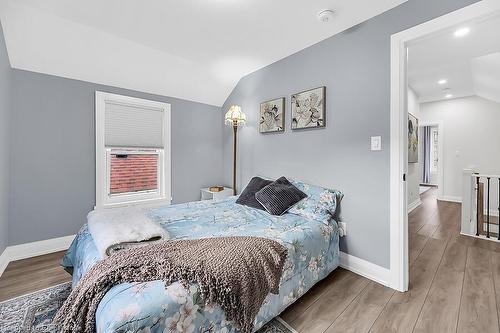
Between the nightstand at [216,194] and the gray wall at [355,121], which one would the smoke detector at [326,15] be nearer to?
the gray wall at [355,121]

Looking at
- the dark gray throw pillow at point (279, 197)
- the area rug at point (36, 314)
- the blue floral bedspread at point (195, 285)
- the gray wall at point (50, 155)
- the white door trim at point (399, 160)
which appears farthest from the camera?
the gray wall at point (50, 155)

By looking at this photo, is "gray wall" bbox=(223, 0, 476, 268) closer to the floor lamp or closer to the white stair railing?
the floor lamp

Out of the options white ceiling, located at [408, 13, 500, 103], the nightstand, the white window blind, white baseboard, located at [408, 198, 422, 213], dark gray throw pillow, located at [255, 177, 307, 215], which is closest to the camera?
dark gray throw pillow, located at [255, 177, 307, 215]

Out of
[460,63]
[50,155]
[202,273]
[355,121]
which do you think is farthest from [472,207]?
[50,155]

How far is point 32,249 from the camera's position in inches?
99.8

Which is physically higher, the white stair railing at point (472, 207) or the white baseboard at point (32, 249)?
the white stair railing at point (472, 207)

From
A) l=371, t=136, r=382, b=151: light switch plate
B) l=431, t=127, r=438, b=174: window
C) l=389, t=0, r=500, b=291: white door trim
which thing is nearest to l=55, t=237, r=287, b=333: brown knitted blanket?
l=389, t=0, r=500, b=291: white door trim

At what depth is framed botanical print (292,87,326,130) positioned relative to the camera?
248 centimetres

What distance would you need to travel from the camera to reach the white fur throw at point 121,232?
130 cm

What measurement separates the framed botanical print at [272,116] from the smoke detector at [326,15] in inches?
39.8

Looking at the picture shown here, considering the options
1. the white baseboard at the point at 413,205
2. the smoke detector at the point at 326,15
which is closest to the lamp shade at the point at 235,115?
the smoke detector at the point at 326,15

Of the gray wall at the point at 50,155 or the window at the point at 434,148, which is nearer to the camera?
the gray wall at the point at 50,155

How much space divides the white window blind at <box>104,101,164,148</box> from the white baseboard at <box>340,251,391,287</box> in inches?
116

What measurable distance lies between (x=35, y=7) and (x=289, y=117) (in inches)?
108
